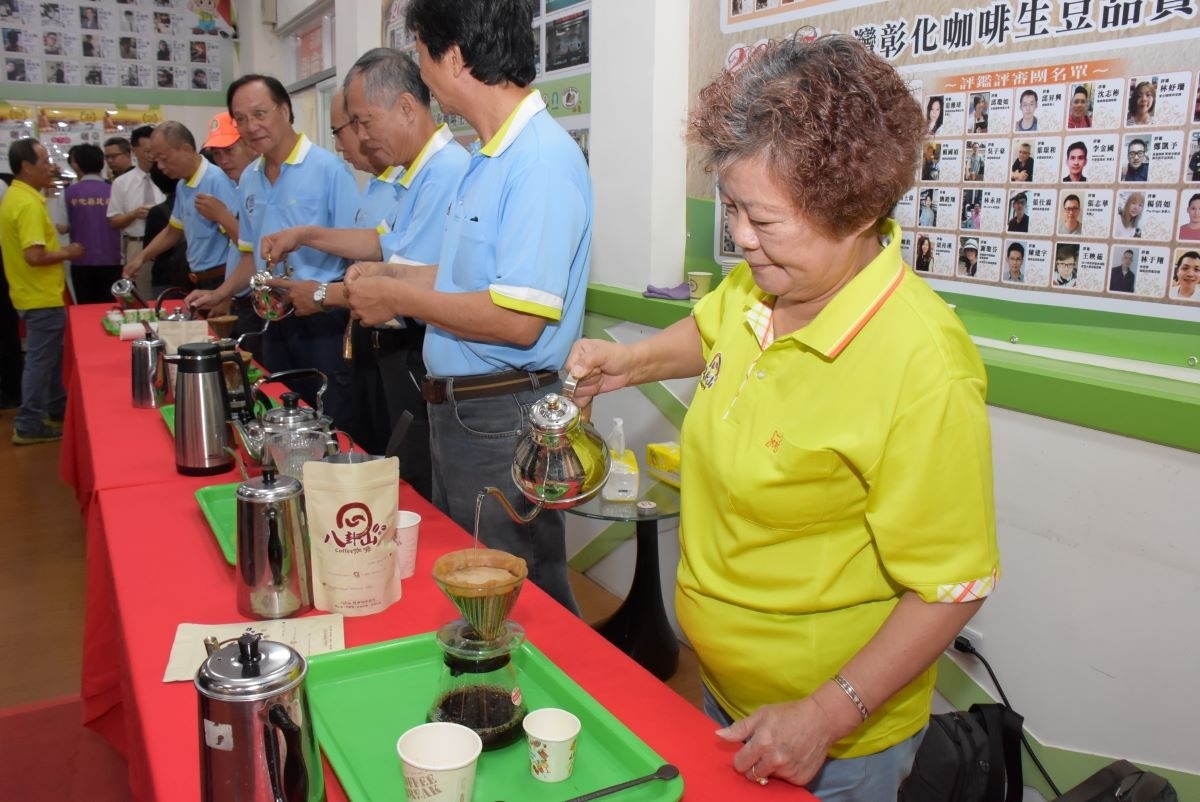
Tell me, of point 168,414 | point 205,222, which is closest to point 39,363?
point 205,222

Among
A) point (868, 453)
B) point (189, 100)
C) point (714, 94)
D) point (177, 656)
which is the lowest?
point (177, 656)

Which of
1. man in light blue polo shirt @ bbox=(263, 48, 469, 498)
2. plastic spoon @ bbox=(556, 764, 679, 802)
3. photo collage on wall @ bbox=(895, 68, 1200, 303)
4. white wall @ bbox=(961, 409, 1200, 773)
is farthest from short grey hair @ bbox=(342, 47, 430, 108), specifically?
plastic spoon @ bbox=(556, 764, 679, 802)

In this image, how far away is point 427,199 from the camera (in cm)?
248

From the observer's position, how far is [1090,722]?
1785 millimetres

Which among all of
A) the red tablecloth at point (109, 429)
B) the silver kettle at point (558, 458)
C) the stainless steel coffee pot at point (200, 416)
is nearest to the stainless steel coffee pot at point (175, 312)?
the red tablecloth at point (109, 429)

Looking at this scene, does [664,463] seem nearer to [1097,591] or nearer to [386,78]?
[1097,591]

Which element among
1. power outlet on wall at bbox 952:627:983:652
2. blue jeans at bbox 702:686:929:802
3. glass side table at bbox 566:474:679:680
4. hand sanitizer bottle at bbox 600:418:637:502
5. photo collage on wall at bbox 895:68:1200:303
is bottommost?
glass side table at bbox 566:474:679:680

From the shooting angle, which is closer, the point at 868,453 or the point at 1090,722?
the point at 868,453

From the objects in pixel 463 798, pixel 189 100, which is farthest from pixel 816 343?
pixel 189 100

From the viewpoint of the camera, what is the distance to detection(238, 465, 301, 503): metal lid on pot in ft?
4.18

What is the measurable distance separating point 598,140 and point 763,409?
2.20 metres

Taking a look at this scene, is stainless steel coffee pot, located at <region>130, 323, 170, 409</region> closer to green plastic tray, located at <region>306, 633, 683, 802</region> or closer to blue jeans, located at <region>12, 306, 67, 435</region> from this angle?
green plastic tray, located at <region>306, 633, 683, 802</region>

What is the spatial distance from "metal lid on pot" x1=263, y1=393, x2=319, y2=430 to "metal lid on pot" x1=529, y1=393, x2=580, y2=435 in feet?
2.27

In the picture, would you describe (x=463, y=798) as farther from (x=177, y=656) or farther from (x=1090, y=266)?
(x=1090, y=266)
